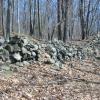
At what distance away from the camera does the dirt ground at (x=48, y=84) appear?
25.3 feet

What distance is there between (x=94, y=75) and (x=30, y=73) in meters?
2.85

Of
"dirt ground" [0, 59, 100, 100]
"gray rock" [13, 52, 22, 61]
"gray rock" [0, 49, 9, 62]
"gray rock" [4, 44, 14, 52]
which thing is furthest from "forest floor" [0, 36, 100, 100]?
"gray rock" [4, 44, 14, 52]

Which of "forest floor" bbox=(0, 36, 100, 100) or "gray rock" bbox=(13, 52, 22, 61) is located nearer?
"forest floor" bbox=(0, 36, 100, 100)

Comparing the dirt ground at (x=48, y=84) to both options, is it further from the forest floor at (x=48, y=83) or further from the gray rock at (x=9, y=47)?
the gray rock at (x=9, y=47)

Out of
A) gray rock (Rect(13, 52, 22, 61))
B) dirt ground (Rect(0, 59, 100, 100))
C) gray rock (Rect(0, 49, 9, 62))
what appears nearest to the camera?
dirt ground (Rect(0, 59, 100, 100))

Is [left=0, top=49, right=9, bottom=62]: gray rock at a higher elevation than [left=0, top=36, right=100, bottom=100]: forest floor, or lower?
higher

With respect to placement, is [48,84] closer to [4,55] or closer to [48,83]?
[48,83]

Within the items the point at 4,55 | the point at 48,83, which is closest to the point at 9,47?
the point at 4,55

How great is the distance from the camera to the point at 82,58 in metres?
14.6

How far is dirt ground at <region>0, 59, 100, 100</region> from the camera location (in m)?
7.70

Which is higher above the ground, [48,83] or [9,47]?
[9,47]

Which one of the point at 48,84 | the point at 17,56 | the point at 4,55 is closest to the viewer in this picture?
the point at 48,84

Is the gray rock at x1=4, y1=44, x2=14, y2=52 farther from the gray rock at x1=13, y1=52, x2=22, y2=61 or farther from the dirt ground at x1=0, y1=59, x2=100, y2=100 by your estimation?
the dirt ground at x1=0, y1=59, x2=100, y2=100

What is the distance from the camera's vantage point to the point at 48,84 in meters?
8.80
